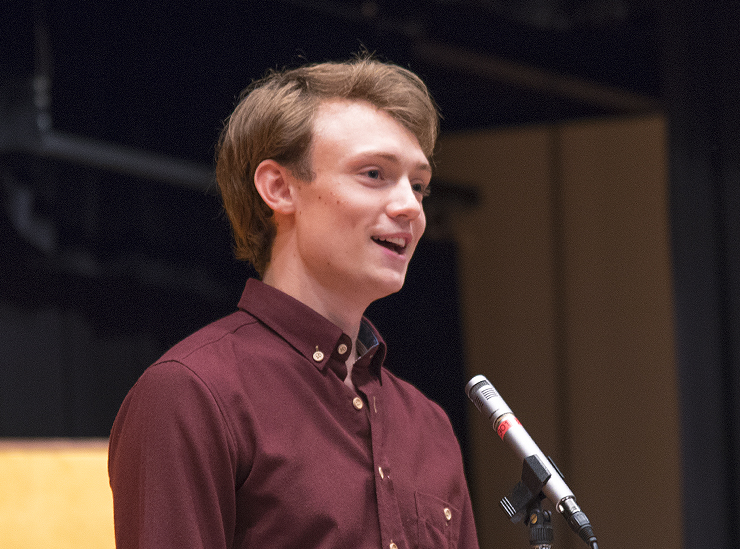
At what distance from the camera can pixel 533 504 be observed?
1.17 metres

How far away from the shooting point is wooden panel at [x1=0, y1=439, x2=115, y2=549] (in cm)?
262

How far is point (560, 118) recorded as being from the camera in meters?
5.25

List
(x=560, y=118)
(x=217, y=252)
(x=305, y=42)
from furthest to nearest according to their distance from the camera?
(x=560, y=118) → (x=217, y=252) → (x=305, y=42)

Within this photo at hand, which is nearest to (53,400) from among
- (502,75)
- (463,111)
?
(502,75)

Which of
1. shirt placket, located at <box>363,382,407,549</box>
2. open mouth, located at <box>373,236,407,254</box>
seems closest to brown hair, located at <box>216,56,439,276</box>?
open mouth, located at <box>373,236,407,254</box>

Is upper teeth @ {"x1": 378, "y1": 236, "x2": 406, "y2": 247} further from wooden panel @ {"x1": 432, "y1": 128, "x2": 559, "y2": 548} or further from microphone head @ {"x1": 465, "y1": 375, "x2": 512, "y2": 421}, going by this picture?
wooden panel @ {"x1": 432, "y1": 128, "x2": 559, "y2": 548}

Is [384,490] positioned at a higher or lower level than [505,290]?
higher

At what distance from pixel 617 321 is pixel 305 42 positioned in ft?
9.37

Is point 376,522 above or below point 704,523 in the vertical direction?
above

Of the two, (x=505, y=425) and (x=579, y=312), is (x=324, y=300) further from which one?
(x=579, y=312)

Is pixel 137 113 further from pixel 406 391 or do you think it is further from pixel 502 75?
pixel 406 391

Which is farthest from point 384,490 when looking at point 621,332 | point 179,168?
point 621,332

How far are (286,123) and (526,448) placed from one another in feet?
1.76

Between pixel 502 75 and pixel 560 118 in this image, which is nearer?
pixel 502 75
